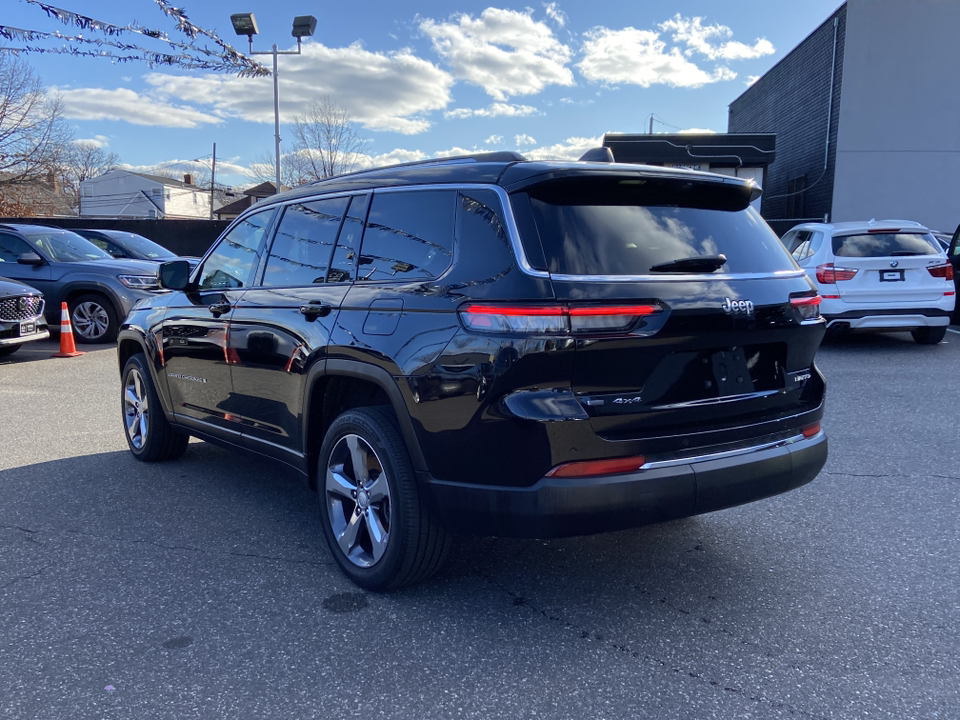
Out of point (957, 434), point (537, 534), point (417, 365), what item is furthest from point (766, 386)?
point (957, 434)

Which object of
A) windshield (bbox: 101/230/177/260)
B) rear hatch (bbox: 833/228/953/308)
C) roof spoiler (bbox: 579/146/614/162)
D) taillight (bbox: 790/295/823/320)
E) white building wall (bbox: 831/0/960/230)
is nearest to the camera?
taillight (bbox: 790/295/823/320)

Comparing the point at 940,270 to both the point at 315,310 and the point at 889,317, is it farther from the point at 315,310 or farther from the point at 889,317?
the point at 315,310

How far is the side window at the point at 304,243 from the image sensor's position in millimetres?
3996

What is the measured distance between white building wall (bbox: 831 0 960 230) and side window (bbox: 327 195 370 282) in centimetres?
2239

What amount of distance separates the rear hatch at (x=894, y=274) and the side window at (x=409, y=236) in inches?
323

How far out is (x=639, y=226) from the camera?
10.4ft

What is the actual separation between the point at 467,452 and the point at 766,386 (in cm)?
130

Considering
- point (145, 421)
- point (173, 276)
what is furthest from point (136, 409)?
point (173, 276)

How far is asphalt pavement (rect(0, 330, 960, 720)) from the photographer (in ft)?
8.82

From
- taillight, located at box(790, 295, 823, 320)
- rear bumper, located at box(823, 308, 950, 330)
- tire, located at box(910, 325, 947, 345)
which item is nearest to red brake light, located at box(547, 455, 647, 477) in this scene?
taillight, located at box(790, 295, 823, 320)

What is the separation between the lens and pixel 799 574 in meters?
3.63

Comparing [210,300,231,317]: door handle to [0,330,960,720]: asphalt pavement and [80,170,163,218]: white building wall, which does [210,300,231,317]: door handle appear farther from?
[80,170,163,218]: white building wall

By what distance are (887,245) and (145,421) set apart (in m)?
9.06

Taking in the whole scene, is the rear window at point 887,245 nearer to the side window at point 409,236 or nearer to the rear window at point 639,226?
the rear window at point 639,226
